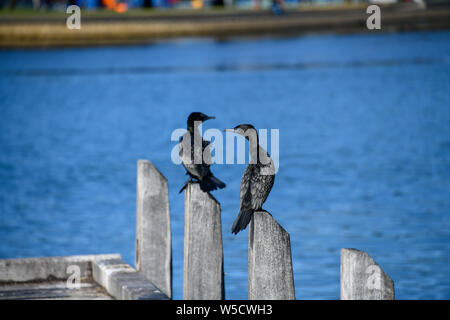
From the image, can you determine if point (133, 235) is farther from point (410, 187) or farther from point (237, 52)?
point (237, 52)

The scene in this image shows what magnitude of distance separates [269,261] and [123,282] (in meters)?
1.98

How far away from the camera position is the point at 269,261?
4.25m

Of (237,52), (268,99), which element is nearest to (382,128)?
(268,99)

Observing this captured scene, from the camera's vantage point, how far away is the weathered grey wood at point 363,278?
12.0 feet

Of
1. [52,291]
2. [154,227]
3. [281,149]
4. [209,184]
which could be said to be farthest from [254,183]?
[281,149]

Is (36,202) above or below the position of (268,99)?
below

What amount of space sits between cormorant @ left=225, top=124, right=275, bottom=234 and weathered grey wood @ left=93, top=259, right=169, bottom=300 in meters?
1.21

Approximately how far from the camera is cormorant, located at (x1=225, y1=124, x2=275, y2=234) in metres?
4.62

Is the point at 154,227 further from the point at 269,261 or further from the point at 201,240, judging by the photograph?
the point at 269,261

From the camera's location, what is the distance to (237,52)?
37.6 metres

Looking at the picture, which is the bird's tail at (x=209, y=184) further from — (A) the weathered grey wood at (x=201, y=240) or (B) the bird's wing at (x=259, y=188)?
(B) the bird's wing at (x=259, y=188)

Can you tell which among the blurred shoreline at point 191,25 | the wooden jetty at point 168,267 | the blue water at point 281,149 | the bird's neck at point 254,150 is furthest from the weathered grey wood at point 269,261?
the blurred shoreline at point 191,25
